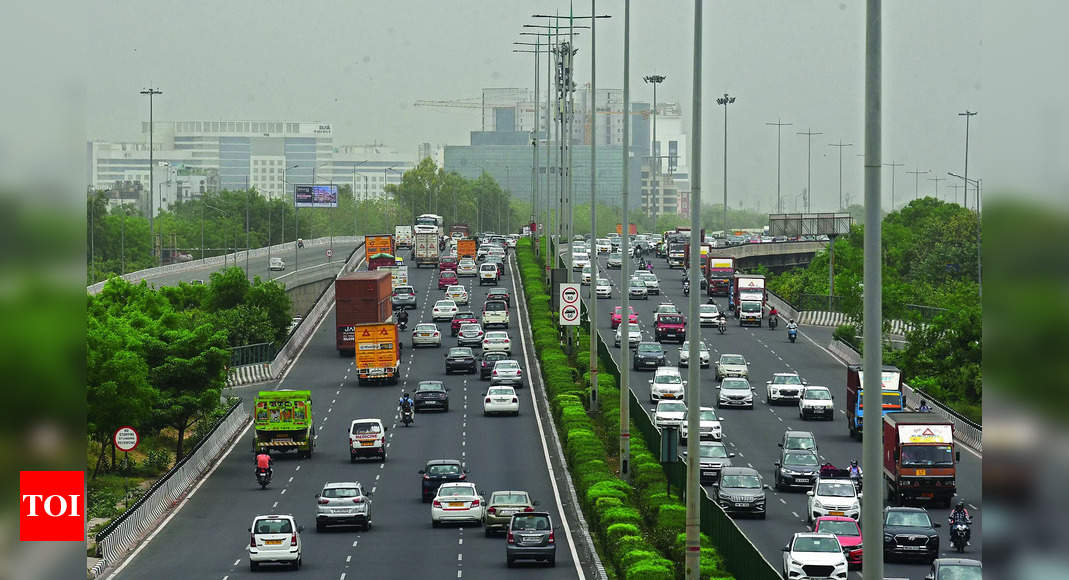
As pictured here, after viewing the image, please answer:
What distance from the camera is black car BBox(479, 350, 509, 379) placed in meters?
80.1

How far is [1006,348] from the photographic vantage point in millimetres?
3969

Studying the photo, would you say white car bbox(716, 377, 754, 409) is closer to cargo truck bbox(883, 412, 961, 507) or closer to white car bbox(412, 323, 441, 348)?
cargo truck bbox(883, 412, 961, 507)

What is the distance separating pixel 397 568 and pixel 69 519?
33.9 meters

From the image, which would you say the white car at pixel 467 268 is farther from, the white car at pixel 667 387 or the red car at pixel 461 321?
the white car at pixel 667 387

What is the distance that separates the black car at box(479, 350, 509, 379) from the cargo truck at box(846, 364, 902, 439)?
73.9 feet

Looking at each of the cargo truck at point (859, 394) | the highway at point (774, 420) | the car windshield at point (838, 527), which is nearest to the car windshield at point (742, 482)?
the highway at point (774, 420)

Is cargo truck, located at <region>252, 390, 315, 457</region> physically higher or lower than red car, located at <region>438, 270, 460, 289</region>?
lower

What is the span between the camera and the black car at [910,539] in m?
38.6

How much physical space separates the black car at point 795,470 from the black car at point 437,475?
35.3 feet

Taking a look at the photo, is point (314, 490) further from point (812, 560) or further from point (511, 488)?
point (812, 560)

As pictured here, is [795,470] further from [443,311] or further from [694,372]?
[443,311]

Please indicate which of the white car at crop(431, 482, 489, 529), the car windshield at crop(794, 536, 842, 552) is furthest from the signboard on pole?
the car windshield at crop(794, 536, 842, 552)

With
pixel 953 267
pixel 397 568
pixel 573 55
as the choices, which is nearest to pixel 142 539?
pixel 397 568

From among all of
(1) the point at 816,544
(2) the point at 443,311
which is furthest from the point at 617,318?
(1) the point at 816,544
